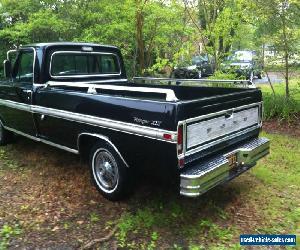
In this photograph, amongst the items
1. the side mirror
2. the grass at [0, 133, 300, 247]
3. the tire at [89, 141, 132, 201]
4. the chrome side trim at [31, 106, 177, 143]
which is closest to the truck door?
the side mirror

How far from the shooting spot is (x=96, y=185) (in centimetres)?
506

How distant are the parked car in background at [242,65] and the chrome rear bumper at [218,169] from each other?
512cm

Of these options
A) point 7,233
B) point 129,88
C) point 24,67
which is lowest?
point 7,233

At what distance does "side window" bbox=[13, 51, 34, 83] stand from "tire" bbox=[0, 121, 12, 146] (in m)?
1.27

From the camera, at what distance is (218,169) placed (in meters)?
4.17

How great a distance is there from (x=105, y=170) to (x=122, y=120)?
89 centimetres

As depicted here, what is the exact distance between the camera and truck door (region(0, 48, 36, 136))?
605 centimetres

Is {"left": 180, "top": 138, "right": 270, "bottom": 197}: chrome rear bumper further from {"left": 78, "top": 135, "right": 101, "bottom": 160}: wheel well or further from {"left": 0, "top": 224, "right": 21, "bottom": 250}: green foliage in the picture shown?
{"left": 0, "top": 224, "right": 21, "bottom": 250}: green foliage

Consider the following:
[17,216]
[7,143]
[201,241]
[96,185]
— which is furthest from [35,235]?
[7,143]

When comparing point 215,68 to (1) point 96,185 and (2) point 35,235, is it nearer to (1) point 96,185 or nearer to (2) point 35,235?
(1) point 96,185

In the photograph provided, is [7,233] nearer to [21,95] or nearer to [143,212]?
[143,212]

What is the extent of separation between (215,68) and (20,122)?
5.69 metres

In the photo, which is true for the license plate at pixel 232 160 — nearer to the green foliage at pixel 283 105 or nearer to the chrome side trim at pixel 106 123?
the chrome side trim at pixel 106 123

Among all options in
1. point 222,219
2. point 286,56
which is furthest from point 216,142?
point 286,56
